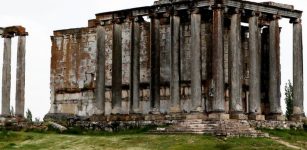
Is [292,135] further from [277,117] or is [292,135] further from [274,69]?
[274,69]

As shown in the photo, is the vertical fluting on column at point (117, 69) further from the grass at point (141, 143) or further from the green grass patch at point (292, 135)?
the green grass patch at point (292, 135)

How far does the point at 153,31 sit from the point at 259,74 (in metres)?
8.50

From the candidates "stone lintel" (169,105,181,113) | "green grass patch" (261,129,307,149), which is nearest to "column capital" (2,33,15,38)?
"stone lintel" (169,105,181,113)

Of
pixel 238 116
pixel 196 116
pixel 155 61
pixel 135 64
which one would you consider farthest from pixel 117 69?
pixel 238 116

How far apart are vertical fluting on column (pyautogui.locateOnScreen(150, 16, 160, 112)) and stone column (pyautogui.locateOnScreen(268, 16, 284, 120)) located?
27.7 feet

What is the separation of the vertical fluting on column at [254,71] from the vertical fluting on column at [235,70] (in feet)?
4.32

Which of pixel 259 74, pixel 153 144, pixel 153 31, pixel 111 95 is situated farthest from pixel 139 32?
pixel 153 144

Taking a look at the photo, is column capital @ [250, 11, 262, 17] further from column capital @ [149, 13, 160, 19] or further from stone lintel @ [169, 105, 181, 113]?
stone lintel @ [169, 105, 181, 113]

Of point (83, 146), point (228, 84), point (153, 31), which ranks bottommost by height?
point (83, 146)

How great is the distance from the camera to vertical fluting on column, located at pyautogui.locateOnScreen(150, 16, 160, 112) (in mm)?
54844

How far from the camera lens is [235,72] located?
2021 inches

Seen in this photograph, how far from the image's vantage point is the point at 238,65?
51.9 meters

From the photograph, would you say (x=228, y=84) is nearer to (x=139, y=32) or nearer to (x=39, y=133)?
(x=139, y=32)

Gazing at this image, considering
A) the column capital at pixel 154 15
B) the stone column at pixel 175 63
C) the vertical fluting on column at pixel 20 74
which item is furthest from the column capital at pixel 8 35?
the stone column at pixel 175 63
